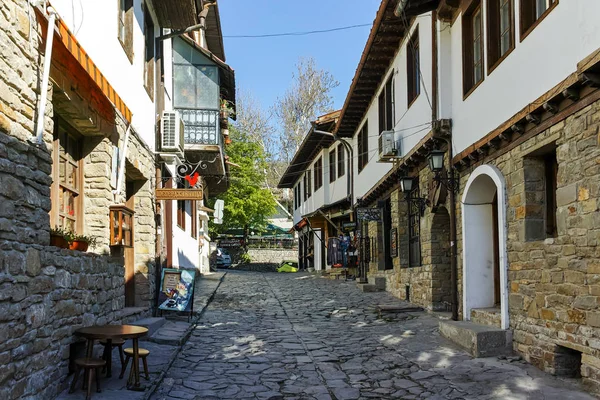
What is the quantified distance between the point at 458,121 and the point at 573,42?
141 inches

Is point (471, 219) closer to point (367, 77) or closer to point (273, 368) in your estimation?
point (273, 368)

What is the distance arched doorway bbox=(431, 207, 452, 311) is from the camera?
416 inches

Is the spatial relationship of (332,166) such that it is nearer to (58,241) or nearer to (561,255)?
(561,255)

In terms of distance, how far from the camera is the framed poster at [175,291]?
9742mm

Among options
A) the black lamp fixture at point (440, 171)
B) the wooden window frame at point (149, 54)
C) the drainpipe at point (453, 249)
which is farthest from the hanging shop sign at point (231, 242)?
the drainpipe at point (453, 249)

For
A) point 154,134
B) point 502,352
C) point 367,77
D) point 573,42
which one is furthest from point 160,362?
point 367,77

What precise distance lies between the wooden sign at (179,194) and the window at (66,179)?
2.80m

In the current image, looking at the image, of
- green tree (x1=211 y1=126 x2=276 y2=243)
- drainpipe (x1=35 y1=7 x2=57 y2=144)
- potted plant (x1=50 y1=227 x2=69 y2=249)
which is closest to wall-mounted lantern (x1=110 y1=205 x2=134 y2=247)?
potted plant (x1=50 y1=227 x2=69 y2=249)

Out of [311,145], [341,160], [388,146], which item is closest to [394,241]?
[388,146]

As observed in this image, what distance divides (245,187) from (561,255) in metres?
26.3

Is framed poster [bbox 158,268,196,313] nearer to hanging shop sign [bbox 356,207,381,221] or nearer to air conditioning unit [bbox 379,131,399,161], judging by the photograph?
air conditioning unit [bbox 379,131,399,161]

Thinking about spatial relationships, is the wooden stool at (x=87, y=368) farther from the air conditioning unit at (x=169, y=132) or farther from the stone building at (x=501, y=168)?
the air conditioning unit at (x=169, y=132)

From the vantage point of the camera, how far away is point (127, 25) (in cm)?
852

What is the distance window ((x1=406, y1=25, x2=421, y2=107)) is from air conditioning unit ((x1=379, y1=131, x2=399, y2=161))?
A: 1.03 metres
